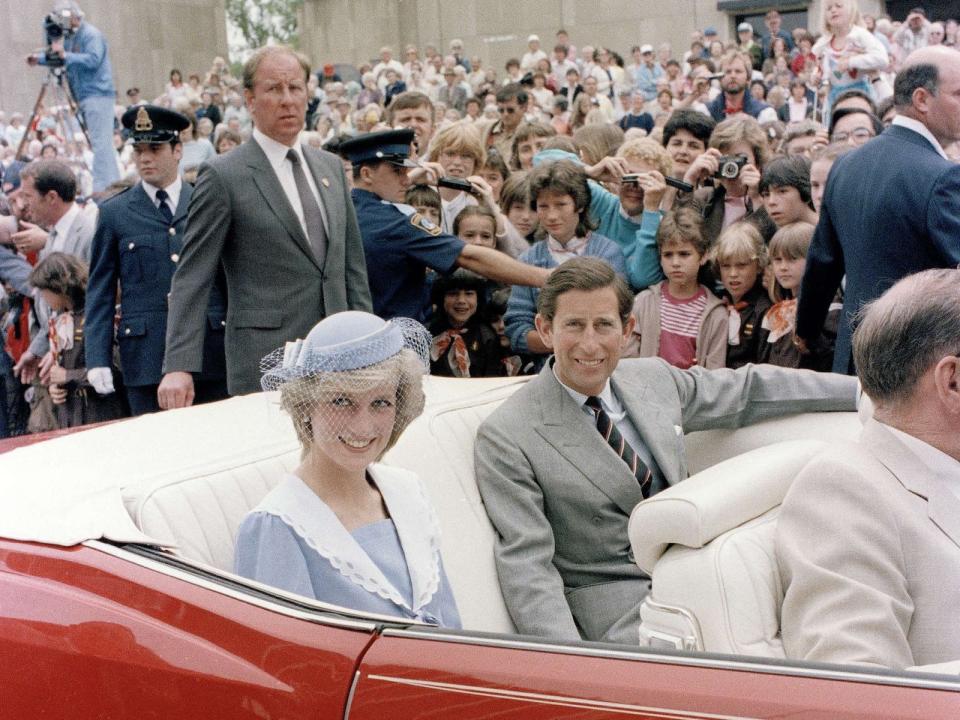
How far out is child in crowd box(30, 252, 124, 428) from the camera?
596cm

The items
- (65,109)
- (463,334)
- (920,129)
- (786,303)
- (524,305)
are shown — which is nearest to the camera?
(920,129)

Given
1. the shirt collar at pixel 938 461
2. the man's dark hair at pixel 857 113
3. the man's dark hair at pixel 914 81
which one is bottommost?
the shirt collar at pixel 938 461

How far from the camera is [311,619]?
215 cm

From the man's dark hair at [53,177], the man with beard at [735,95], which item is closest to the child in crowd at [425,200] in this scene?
the man's dark hair at [53,177]

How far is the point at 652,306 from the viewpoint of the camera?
203 inches

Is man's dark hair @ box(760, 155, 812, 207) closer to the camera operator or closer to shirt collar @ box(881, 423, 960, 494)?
shirt collar @ box(881, 423, 960, 494)

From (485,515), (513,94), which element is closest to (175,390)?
(485,515)

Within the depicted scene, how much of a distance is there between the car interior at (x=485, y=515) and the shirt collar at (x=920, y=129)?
127 cm

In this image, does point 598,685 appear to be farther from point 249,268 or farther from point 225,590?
point 249,268

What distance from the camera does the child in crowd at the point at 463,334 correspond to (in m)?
5.41

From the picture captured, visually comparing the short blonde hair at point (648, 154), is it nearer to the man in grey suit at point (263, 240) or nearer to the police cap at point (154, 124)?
the man in grey suit at point (263, 240)

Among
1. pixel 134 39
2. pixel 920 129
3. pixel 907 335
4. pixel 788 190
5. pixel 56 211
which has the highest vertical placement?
pixel 134 39

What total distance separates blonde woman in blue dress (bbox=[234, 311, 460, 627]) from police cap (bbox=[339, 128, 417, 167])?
2.45m

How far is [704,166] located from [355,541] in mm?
3549
